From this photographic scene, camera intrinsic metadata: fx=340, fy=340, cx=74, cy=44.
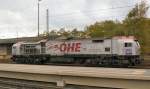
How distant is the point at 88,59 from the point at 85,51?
1.20 meters

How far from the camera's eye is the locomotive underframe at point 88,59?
105 ft

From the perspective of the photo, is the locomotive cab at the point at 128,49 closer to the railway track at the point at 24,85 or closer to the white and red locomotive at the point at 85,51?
the white and red locomotive at the point at 85,51

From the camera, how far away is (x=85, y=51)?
35688 millimetres

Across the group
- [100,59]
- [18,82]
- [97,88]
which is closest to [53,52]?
[100,59]

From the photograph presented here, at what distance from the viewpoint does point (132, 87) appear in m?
11.0

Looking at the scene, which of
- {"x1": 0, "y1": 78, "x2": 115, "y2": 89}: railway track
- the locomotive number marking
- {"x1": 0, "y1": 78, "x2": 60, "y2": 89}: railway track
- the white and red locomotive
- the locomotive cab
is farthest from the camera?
the locomotive number marking

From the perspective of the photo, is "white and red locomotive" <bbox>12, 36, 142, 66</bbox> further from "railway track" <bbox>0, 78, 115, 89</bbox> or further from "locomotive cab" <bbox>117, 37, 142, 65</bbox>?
"railway track" <bbox>0, 78, 115, 89</bbox>

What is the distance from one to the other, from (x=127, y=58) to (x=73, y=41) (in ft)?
23.9

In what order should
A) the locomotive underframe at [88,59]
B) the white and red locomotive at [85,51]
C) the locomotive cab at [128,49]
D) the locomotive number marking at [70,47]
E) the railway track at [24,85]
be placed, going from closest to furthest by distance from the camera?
the railway track at [24,85], the locomotive underframe at [88,59], the locomotive cab at [128,49], the white and red locomotive at [85,51], the locomotive number marking at [70,47]


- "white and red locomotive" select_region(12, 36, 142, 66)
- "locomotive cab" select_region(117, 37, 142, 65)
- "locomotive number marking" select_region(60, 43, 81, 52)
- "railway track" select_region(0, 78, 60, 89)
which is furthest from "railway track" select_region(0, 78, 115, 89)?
"locomotive number marking" select_region(60, 43, 81, 52)

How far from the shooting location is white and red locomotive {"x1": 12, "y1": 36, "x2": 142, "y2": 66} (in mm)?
32938

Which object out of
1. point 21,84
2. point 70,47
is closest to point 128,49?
point 70,47

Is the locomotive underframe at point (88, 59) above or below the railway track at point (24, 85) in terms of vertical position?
above

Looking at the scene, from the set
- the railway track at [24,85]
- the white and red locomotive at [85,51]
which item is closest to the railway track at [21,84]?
the railway track at [24,85]
